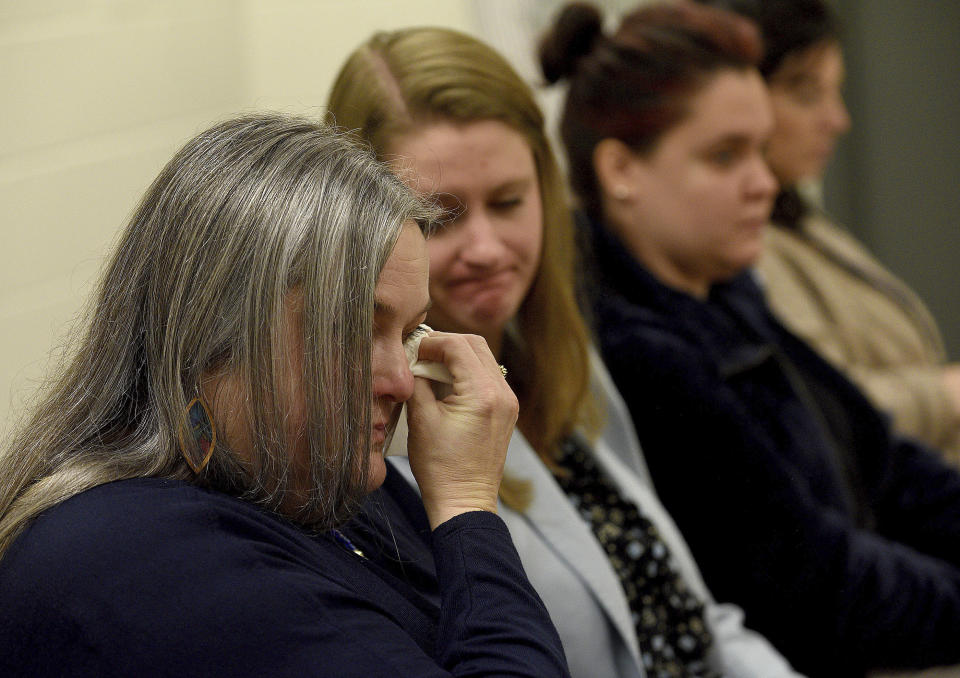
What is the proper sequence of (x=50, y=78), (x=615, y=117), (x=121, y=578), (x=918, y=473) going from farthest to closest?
(x=918, y=473) < (x=615, y=117) < (x=50, y=78) < (x=121, y=578)

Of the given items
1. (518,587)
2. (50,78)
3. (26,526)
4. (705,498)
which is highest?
(50,78)

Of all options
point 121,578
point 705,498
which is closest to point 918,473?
point 705,498

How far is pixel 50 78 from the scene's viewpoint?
1303mm

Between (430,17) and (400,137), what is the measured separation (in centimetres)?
89

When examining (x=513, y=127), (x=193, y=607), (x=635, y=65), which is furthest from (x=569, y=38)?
(x=193, y=607)

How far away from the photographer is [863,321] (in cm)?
240

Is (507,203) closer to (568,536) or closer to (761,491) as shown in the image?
(568,536)

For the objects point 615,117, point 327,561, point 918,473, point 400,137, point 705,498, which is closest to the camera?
point 327,561

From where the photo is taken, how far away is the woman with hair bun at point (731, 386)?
5.06 feet

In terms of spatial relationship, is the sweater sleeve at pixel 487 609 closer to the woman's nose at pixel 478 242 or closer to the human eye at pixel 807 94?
the woman's nose at pixel 478 242

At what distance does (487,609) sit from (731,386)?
984 mm

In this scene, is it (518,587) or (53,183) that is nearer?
(518,587)

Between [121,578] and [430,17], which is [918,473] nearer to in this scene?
[430,17]

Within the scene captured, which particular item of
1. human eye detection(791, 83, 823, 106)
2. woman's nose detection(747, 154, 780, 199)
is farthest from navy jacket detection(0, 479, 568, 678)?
human eye detection(791, 83, 823, 106)
